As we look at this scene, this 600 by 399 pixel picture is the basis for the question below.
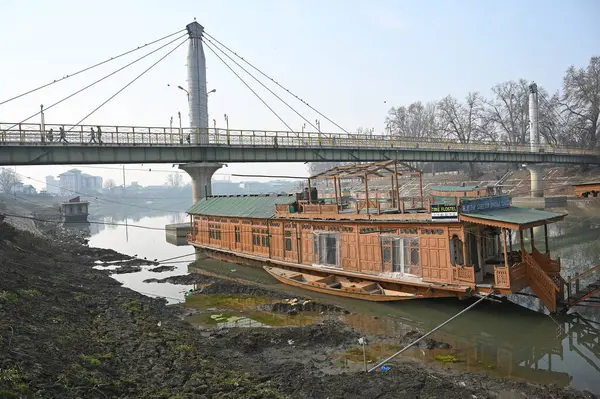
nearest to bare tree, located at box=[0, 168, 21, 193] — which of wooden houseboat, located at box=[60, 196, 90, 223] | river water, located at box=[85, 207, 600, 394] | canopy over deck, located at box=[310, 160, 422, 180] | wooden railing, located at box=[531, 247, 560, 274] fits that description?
wooden houseboat, located at box=[60, 196, 90, 223]

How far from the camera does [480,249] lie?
15.0m

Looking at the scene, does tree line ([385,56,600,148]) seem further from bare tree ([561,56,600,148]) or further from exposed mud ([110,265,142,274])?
exposed mud ([110,265,142,274])

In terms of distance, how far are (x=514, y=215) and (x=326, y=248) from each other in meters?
7.53

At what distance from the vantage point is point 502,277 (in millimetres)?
13008

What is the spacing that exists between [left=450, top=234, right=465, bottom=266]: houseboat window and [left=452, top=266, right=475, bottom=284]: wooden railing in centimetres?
29

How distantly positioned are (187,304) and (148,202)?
12927 cm

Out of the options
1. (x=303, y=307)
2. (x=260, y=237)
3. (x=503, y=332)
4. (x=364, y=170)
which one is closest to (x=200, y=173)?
(x=260, y=237)

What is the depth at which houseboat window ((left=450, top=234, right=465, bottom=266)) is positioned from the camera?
14258 mm

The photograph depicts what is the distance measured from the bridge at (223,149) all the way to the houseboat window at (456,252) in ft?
76.5

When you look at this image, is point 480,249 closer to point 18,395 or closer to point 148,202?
point 18,395

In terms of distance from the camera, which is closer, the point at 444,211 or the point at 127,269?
the point at 444,211

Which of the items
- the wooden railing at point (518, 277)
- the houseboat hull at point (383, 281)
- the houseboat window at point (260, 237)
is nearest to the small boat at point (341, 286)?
the houseboat hull at point (383, 281)

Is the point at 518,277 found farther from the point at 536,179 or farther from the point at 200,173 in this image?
the point at 536,179

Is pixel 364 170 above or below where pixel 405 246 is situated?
above
